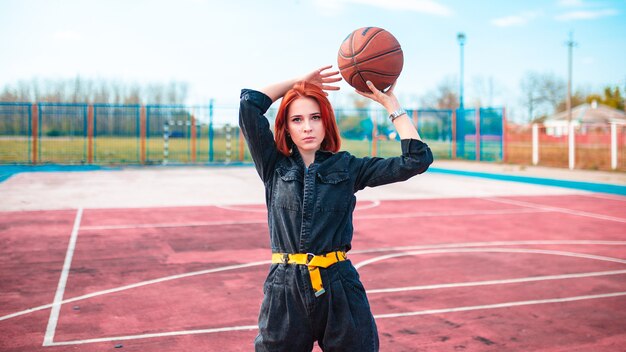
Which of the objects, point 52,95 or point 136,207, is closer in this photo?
point 136,207

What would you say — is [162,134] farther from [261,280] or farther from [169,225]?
[261,280]

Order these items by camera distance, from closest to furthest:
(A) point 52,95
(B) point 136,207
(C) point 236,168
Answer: (B) point 136,207 → (C) point 236,168 → (A) point 52,95

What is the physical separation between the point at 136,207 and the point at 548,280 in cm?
832

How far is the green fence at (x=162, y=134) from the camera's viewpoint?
23.9m

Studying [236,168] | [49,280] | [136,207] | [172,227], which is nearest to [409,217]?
[172,227]

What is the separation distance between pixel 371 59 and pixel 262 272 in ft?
13.9

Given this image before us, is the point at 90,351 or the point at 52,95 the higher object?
the point at 52,95

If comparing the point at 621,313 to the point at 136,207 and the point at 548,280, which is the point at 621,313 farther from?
the point at 136,207

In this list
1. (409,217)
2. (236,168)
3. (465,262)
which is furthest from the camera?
(236,168)

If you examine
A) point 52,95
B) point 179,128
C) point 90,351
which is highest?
point 52,95

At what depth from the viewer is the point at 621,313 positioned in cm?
551

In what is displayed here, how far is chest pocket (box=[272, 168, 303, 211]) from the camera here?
8.63ft

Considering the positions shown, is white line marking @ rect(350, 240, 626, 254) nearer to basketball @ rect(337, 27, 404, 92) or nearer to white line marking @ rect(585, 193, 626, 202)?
basketball @ rect(337, 27, 404, 92)

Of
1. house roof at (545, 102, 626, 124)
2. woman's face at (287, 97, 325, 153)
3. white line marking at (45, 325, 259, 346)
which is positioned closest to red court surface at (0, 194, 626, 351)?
white line marking at (45, 325, 259, 346)
